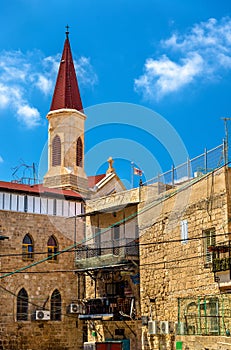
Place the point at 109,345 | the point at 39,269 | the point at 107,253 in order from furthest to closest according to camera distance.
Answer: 1. the point at 39,269
2. the point at 107,253
3. the point at 109,345

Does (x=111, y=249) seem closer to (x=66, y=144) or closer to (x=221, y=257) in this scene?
(x=221, y=257)

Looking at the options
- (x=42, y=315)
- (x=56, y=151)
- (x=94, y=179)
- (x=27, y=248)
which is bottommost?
(x=42, y=315)

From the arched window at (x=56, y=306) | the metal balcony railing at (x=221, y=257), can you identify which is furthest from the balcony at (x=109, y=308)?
the metal balcony railing at (x=221, y=257)

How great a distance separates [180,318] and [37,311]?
10340 millimetres

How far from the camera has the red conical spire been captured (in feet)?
138

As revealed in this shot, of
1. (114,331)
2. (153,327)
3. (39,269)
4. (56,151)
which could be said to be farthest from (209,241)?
(56,151)

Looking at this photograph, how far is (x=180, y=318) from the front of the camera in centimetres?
2120

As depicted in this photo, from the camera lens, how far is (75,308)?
30.7 meters

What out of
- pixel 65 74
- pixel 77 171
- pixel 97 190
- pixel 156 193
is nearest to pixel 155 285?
pixel 156 193

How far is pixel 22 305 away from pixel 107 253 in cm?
495

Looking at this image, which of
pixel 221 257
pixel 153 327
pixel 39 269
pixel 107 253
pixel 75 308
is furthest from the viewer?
pixel 75 308

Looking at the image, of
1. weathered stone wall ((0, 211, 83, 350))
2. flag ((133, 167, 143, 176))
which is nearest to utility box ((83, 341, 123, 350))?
weathered stone wall ((0, 211, 83, 350))

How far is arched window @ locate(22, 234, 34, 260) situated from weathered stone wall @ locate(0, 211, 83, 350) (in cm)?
19

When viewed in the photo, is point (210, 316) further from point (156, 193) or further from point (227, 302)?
point (156, 193)
